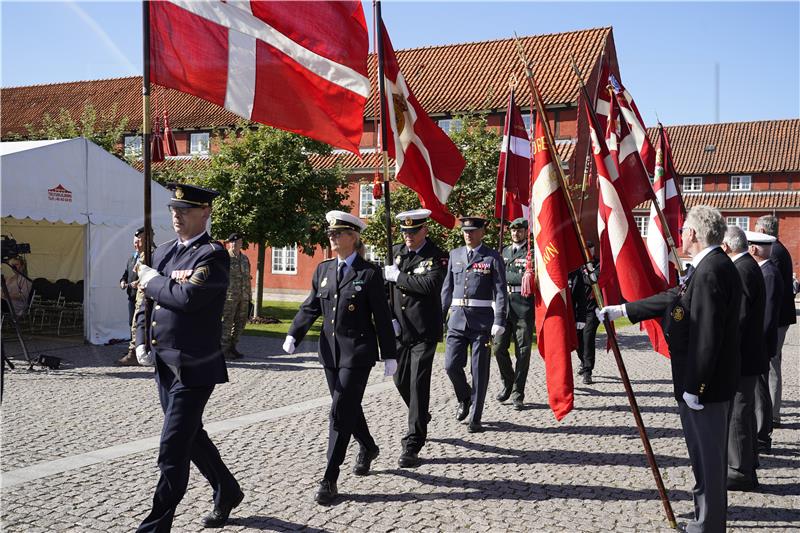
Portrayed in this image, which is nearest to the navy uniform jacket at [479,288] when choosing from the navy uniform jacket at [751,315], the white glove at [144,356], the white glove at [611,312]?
the navy uniform jacket at [751,315]

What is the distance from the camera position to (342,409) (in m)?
5.66

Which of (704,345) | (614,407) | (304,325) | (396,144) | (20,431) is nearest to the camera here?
(704,345)

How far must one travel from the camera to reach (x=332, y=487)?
18.1ft

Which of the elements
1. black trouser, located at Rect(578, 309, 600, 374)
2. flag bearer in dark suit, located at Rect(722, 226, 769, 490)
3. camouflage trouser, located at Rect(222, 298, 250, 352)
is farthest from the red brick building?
flag bearer in dark suit, located at Rect(722, 226, 769, 490)

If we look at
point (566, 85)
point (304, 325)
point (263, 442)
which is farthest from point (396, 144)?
point (566, 85)

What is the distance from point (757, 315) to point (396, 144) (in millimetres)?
3264

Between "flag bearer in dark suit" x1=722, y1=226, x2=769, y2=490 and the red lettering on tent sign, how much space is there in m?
11.7

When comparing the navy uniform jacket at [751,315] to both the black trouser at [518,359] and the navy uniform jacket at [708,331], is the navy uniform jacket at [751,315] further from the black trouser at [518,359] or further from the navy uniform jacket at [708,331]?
the black trouser at [518,359]

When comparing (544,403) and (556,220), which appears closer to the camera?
(556,220)

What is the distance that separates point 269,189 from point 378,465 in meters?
18.3

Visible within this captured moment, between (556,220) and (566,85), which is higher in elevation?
(566,85)

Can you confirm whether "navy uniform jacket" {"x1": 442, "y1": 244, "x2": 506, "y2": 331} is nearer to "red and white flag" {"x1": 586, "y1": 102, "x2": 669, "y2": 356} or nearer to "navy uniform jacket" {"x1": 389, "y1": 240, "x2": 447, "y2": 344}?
"navy uniform jacket" {"x1": 389, "y1": 240, "x2": 447, "y2": 344}

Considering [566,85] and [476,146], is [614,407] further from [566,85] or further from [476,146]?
[566,85]

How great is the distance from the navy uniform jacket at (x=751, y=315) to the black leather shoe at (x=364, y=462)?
292cm
